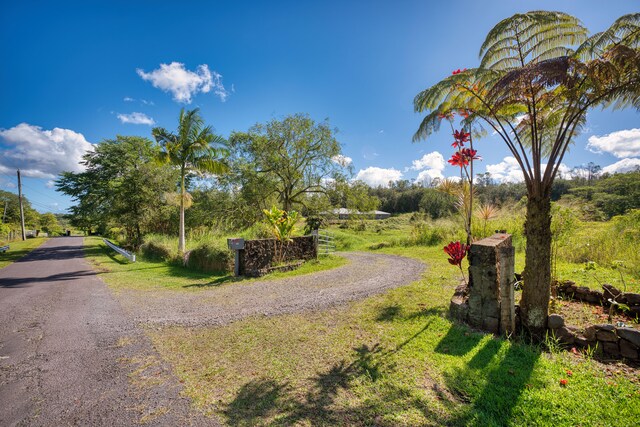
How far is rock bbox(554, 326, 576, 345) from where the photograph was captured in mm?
3482

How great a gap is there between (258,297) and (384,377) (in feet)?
12.3

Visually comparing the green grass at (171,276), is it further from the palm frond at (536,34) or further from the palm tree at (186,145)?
the palm frond at (536,34)

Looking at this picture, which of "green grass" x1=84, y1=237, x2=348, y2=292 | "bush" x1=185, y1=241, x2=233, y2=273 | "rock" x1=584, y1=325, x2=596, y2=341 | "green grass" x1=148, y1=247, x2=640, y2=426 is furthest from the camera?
"bush" x1=185, y1=241, x2=233, y2=273

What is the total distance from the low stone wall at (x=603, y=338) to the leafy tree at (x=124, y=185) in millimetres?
16952

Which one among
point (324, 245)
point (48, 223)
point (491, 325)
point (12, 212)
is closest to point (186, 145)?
point (324, 245)

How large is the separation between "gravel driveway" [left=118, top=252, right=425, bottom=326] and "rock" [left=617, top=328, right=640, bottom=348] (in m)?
3.80

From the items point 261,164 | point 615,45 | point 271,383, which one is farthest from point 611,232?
point 261,164

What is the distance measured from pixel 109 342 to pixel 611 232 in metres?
13.8

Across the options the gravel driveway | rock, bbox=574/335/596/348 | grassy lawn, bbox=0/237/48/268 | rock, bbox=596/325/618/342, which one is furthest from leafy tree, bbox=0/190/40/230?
rock, bbox=596/325/618/342

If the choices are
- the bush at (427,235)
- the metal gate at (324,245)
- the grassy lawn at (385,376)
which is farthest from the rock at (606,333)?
the bush at (427,235)

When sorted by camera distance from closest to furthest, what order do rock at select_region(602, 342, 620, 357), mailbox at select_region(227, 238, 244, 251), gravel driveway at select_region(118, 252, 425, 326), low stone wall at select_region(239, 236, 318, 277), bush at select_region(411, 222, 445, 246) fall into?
rock at select_region(602, 342, 620, 357), gravel driveway at select_region(118, 252, 425, 326), mailbox at select_region(227, 238, 244, 251), low stone wall at select_region(239, 236, 318, 277), bush at select_region(411, 222, 445, 246)

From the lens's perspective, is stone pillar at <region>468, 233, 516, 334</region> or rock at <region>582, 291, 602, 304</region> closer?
stone pillar at <region>468, 233, 516, 334</region>

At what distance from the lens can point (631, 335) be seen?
308cm

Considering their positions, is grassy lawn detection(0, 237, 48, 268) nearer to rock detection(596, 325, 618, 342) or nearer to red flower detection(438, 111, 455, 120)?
red flower detection(438, 111, 455, 120)
